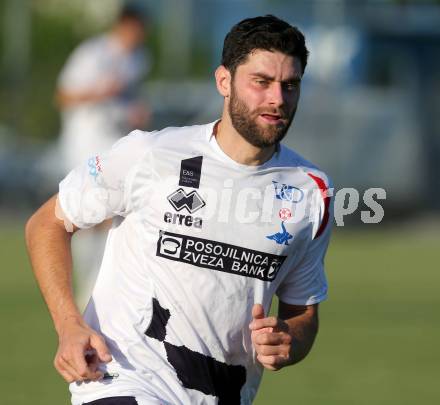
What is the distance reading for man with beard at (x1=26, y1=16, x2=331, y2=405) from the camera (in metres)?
5.14

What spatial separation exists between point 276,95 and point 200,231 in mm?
646

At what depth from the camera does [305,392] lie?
899 cm

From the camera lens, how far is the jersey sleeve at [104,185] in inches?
206

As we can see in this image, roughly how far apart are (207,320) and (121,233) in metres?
0.53

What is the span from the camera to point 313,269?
216 inches

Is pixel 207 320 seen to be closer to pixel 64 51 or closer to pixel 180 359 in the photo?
pixel 180 359

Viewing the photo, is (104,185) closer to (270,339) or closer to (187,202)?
(187,202)

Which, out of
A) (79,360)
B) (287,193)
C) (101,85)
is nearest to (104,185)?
(287,193)

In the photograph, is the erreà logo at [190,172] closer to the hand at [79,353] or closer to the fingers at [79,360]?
the hand at [79,353]

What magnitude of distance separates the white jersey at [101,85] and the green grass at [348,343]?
1903mm

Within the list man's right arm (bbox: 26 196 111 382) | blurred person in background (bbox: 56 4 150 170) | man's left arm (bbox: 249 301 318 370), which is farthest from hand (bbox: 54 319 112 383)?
blurred person in background (bbox: 56 4 150 170)

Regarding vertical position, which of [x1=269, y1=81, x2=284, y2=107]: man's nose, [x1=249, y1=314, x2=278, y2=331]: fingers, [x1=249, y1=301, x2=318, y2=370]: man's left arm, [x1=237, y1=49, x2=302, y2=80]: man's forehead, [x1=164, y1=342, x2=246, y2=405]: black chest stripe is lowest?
[x1=164, y1=342, x2=246, y2=405]: black chest stripe

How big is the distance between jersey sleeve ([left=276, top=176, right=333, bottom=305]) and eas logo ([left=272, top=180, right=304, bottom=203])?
8cm

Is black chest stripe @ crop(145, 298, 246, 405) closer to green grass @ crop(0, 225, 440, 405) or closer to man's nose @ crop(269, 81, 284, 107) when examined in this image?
man's nose @ crop(269, 81, 284, 107)
